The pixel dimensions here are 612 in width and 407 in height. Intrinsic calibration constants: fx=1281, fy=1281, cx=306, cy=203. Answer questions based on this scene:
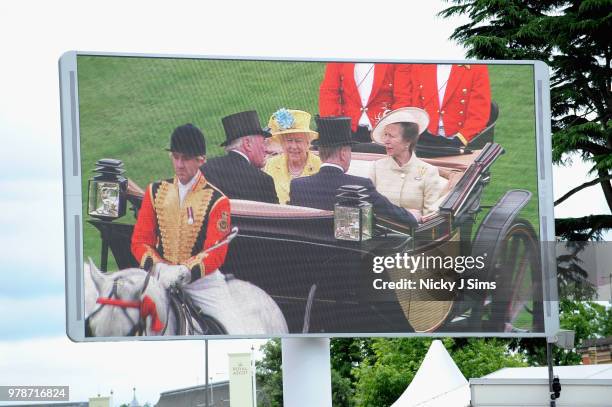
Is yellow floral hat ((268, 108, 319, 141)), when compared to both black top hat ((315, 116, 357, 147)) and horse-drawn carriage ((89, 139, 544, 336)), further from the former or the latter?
horse-drawn carriage ((89, 139, 544, 336))

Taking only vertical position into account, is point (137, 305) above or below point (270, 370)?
above

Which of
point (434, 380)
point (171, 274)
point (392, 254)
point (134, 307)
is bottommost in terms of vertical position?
point (434, 380)

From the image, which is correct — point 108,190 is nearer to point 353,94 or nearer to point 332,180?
point 332,180

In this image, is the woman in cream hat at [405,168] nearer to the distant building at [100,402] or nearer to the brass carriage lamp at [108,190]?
the brass carriage lamp at [108,190]

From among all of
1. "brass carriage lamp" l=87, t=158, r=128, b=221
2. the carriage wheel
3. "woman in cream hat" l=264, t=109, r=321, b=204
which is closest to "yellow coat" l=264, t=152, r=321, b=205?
"woman in cream hat" l=264, t=109, r=321, b=204

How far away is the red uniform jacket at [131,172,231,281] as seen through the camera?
12312 millimetres

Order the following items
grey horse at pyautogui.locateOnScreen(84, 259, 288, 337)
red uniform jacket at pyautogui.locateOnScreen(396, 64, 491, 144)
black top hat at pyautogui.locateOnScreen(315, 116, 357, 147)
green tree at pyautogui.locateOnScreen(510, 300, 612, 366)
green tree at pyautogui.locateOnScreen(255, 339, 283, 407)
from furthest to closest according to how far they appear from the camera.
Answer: green tree at pyautogui.locateOnScreen(255, 339, 283, 407), green tree at pyautogui.locateOnScreen(510, 300, 612, 366), red uniform jacket at pyautogui.locateOnScreen(396, 64, 491, 144), black top hat at pyautogui.locateOnScreen(315, 116, 357, 147), grey horse at pyautogui.locateOnScreen(84, 259, 288, 337)

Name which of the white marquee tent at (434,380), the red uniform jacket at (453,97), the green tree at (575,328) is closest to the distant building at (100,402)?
the green tree at (575,328)

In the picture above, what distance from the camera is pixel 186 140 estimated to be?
40.8 ft

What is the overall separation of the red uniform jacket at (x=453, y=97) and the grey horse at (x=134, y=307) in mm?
2550

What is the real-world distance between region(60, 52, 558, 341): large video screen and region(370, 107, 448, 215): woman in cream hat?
0.05 feet

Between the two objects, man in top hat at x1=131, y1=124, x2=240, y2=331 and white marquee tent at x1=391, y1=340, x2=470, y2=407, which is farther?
white marquee tent at x1=391, y1=340, x2=470, y2=407

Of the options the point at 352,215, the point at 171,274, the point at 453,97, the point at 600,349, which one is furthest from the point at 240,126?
the point at 600,349

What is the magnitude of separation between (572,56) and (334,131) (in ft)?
33.9
